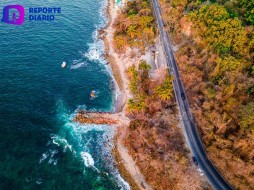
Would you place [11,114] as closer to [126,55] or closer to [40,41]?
[40,41]

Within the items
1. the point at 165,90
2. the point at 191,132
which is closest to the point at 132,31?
the point at 165,90

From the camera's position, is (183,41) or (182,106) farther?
(183,41)

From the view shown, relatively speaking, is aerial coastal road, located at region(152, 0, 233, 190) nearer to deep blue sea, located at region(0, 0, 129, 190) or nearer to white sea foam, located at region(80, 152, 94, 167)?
deep blue sea, located at region(0, 0, 129, 190)

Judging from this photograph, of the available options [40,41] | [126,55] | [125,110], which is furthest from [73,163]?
[40,41]

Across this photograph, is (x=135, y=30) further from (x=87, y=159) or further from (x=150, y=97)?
(x=87, y=159)

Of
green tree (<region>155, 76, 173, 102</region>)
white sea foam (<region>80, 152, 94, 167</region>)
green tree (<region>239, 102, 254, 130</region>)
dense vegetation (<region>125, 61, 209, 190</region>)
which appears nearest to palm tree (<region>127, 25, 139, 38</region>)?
dense vegetation (<region>125, 61, 209, 190</region>)

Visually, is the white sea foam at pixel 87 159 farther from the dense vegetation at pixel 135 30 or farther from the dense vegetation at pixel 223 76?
the dense vegetation at pixel 135 30
